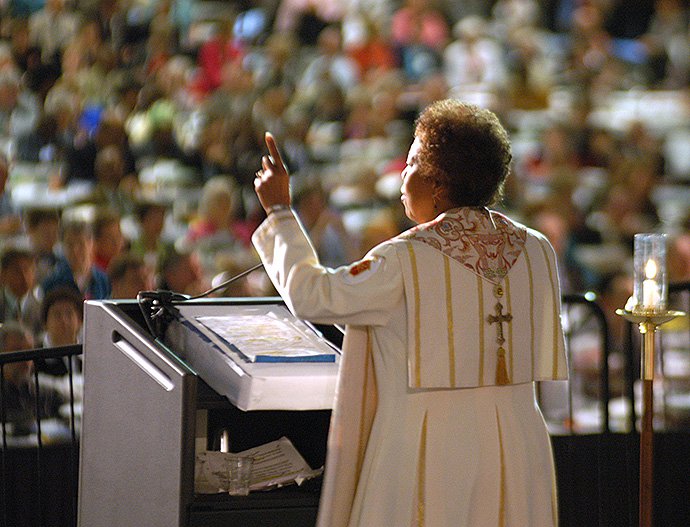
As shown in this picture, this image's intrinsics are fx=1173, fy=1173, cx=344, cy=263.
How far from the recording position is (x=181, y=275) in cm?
465

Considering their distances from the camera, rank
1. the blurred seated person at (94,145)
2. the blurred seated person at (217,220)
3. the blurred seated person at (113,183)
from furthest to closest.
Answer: the blurred seated person at (94,145), the blurred seated person at (113,183), the blurred seated person at (217,220)

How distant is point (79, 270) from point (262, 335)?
9.64ft

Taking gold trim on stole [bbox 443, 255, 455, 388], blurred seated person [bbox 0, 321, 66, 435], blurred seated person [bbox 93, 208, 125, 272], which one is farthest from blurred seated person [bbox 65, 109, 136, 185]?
gold trim on stole [bbox 443, 255, 455, 388]

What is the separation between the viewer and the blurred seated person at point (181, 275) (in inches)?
182

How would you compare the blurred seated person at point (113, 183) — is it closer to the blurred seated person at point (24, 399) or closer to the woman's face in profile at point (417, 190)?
the blurred seated person at point (24, 399)

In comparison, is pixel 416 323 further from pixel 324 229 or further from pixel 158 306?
pixel 324 229

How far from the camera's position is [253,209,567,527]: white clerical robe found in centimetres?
171

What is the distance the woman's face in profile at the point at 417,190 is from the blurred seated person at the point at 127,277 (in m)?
2.61

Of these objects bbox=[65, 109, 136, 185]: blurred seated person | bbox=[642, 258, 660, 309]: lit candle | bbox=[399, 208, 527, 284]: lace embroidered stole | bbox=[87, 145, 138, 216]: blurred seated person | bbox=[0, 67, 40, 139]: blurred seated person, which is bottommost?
bbox=[642, 258, 660, 309]: lit candle

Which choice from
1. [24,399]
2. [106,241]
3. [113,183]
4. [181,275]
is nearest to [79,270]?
[106,241]

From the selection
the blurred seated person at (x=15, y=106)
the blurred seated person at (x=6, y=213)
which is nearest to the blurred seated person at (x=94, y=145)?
the blurred seated person at (x=15, y=106)

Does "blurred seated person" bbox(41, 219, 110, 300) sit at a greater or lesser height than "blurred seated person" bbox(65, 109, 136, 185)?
lesser

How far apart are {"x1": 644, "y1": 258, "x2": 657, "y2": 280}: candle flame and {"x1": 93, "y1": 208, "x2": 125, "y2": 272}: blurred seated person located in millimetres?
3060

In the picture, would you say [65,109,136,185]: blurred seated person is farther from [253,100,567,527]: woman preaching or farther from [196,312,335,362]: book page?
[253,100,567,527]: woman preaching
